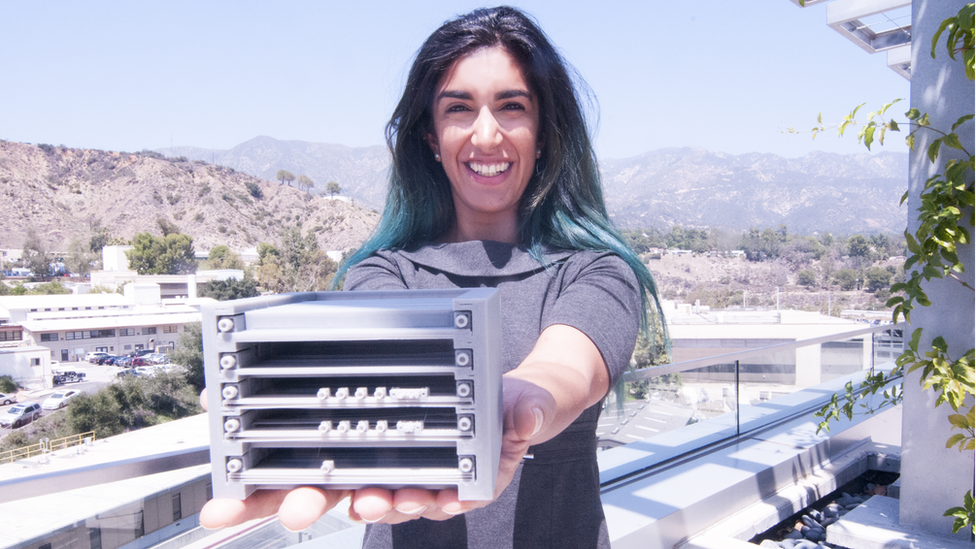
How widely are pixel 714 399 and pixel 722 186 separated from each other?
3548 centimetres

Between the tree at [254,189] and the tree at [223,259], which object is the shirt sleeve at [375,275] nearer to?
the tree at [223,259]

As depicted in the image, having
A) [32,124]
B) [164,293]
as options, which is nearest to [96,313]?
[164,293]

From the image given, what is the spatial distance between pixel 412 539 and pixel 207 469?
645 millimetres

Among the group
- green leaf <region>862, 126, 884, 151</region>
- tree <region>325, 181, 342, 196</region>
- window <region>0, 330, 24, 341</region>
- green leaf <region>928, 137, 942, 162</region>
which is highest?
tree <region>325, 181, 342, 196</region>

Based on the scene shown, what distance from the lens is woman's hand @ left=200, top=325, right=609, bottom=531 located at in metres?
0.50

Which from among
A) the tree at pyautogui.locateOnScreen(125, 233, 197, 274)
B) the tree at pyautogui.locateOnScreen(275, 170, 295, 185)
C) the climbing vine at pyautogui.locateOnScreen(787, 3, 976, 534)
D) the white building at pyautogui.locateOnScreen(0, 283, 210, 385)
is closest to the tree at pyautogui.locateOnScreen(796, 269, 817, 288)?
the climbing vine at pyautogui.locateOnScreen(787, 3, 976, 534)

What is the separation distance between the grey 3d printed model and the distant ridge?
0.77 meters

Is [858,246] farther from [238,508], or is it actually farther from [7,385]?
[7,385]

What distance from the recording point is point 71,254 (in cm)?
1691

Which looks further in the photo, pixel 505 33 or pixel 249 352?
pixel 505 33

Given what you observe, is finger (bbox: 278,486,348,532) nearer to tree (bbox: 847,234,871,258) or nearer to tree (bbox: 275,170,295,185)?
tree (bbox: 847,234,871,258)

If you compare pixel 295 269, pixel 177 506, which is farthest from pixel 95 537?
pixel 295 269

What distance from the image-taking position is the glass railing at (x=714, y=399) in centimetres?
291

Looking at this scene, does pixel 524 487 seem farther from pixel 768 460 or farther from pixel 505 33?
pixel 768 460
